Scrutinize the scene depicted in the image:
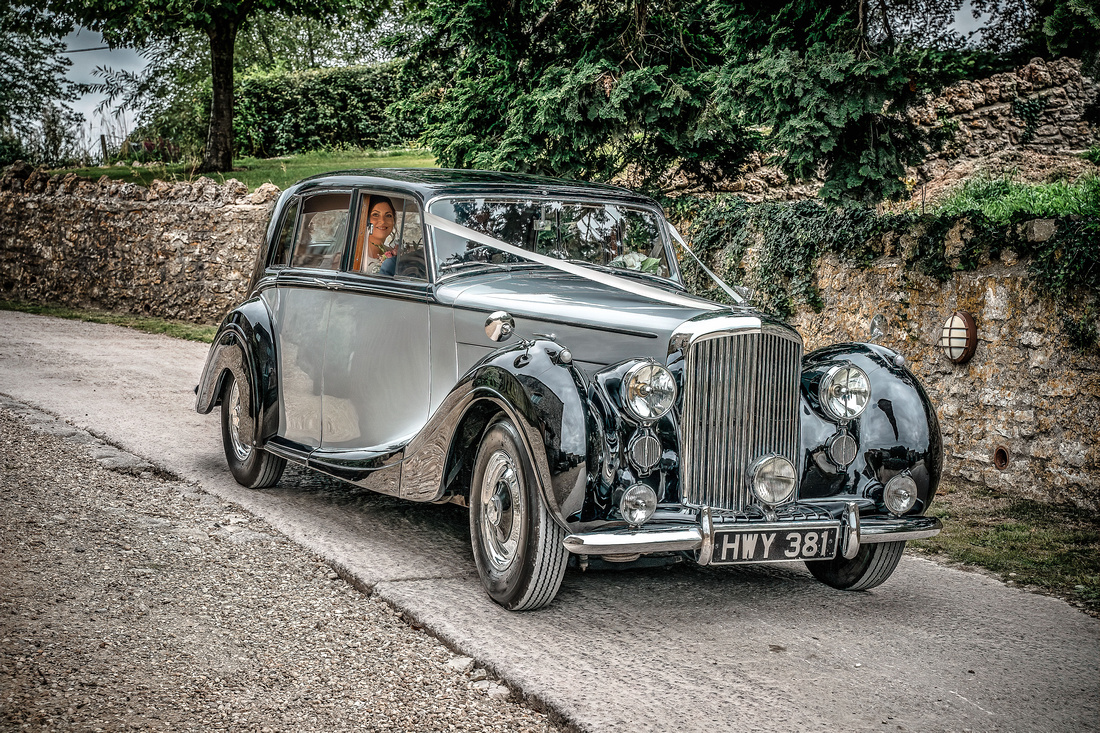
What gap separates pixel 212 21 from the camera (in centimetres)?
1936

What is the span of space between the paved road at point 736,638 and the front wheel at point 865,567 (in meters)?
0.07

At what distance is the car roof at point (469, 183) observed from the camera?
5152mm

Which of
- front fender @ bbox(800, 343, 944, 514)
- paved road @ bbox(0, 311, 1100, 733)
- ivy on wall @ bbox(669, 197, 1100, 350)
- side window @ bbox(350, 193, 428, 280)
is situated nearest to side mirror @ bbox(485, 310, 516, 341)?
side window @ bbox(350, 193, 428, 280)

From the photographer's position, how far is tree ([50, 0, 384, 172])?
1862cm

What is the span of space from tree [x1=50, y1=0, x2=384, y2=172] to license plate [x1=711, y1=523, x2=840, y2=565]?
1747 centimetres

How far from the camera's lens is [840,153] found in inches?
318

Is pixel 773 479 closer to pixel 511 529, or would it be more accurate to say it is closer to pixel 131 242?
pixel 511 529

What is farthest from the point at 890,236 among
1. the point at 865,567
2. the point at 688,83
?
the point at 865,567

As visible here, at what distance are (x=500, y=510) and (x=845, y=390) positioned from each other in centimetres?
163

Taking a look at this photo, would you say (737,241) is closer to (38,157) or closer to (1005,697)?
(1005,697)

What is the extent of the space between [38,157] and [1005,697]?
2571 cm

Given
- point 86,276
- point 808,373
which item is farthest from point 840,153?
point 86,276

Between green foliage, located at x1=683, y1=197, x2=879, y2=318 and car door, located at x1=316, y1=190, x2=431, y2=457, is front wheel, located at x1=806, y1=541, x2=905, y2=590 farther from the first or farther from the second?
green foliage, located at x1=683, y1=197, x2=879, y2=318

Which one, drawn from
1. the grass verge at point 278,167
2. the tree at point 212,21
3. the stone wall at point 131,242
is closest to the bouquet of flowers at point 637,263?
the stone wall at point 131,242
